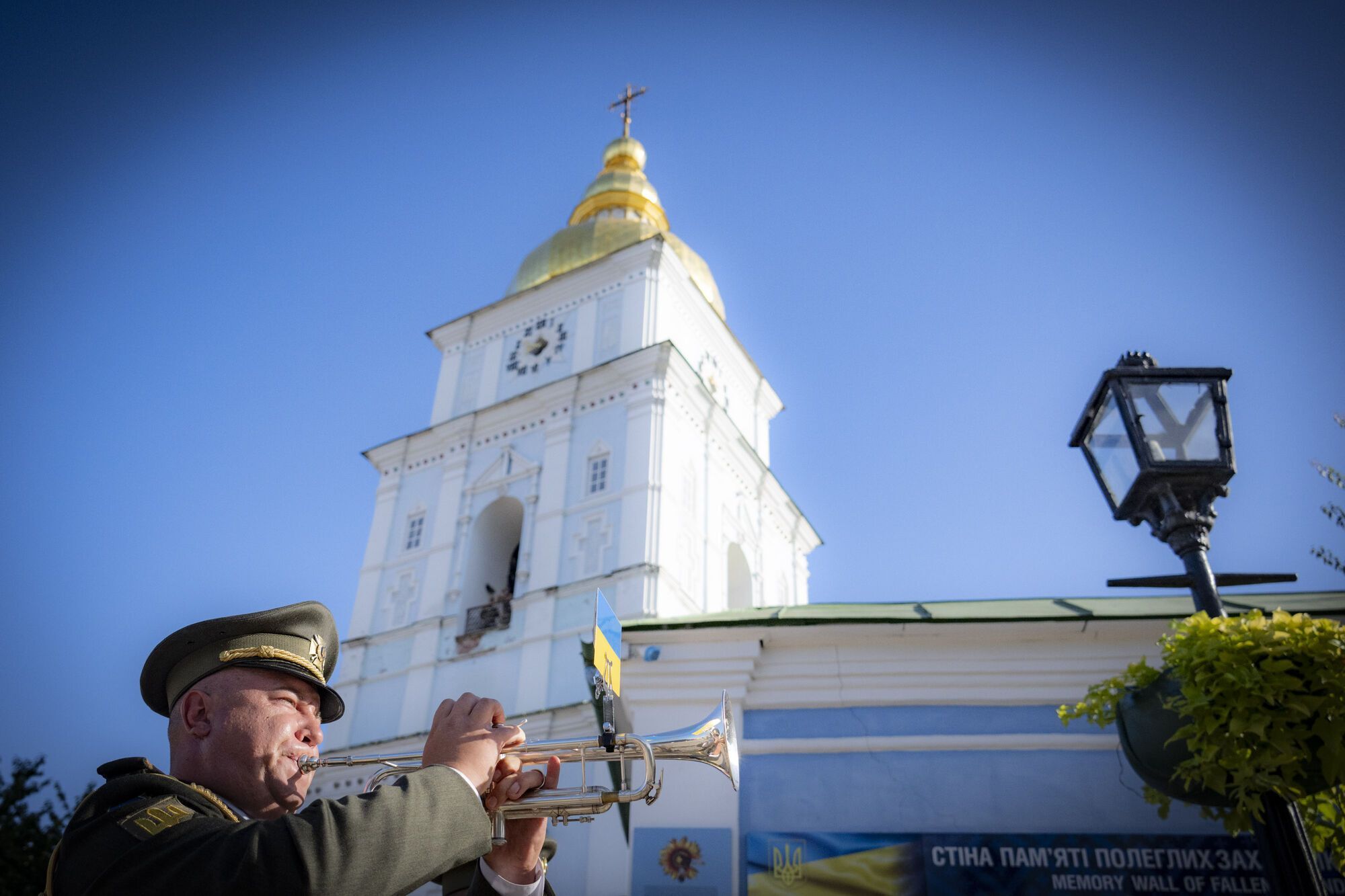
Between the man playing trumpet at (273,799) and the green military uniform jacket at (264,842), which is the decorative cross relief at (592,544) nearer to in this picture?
the man playing trumpet at (273,799)

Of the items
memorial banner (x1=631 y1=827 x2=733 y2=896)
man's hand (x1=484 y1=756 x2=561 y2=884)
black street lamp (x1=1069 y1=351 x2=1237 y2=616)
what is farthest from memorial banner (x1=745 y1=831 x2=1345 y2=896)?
man's hand (x1=484 y1=756 x2=561 y2=884)

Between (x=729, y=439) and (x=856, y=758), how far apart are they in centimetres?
1703

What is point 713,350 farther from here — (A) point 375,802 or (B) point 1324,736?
(A) point 375,802

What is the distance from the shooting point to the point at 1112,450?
505cm

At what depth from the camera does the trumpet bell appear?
3.80 m

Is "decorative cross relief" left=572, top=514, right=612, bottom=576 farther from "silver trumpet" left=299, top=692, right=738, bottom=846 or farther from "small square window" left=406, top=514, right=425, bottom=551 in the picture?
"silver trumpet" left=299, top=692, right=738, bottom=846

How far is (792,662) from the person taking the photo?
23.1 ft

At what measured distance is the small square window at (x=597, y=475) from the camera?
20.3m

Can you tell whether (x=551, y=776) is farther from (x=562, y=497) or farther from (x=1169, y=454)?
(x=562, y=497)

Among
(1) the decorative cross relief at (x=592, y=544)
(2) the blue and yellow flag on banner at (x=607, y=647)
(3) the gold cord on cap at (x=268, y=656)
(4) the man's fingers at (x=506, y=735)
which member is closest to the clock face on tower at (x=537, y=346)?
(1) the decorative cross relief at (x=592, y=544)

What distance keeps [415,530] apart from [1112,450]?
18779 mm

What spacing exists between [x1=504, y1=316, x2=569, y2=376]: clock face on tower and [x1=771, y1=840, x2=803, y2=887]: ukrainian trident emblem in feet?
59.4

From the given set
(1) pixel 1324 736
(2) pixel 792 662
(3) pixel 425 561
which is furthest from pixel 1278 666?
(3) pixel 425 561

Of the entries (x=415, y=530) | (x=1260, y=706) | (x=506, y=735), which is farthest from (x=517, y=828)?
(x=415, y=530)
